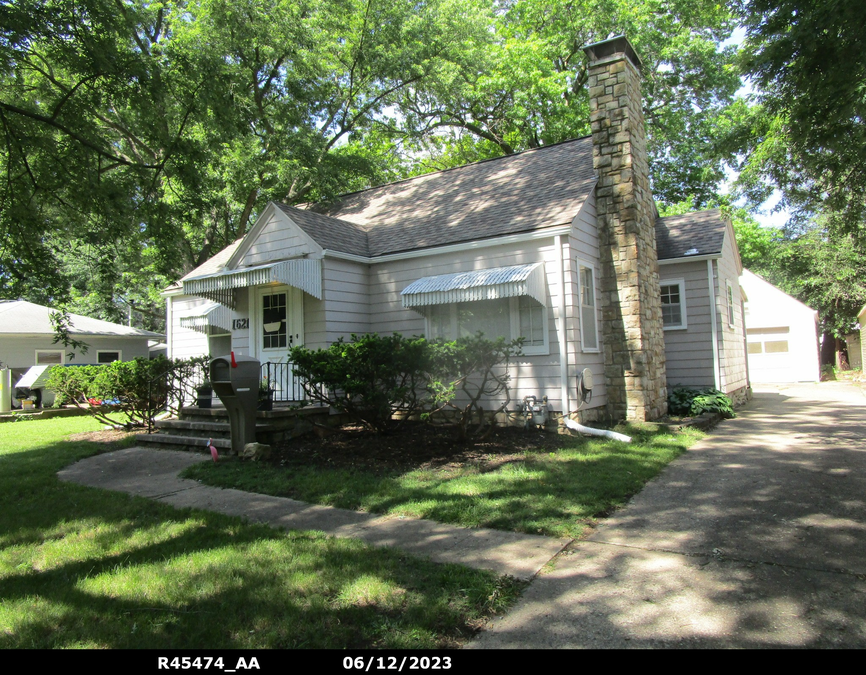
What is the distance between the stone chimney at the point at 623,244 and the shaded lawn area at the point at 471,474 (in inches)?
43.5

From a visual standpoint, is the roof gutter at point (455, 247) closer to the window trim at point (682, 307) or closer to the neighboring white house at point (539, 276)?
the neighboring white house at point (539, 276)

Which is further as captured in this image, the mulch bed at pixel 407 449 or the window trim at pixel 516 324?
the window trim at pixel 516 324

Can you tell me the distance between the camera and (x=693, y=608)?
→ 3.02m

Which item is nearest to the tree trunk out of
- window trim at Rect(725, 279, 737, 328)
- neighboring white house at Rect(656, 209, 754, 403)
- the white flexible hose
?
window trim at Rect(725, 279, 737, 328)

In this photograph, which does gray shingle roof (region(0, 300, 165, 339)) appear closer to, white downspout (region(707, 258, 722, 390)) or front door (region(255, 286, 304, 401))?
front door (region(255, 286, 304, 401))

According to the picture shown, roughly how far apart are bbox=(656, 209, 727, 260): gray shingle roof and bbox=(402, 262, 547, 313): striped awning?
5.15 meters

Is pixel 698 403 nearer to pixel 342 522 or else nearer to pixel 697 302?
pixel 697 302

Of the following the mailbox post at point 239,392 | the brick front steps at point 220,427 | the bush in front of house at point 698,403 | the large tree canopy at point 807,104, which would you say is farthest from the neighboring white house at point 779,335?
the mailbox post at point 239,392

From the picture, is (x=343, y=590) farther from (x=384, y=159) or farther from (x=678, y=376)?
(x=384, y=159)

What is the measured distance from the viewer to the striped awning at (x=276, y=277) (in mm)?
9508

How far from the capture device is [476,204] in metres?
11.2

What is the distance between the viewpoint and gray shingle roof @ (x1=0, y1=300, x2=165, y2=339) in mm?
20156

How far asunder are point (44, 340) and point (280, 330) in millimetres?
16068
